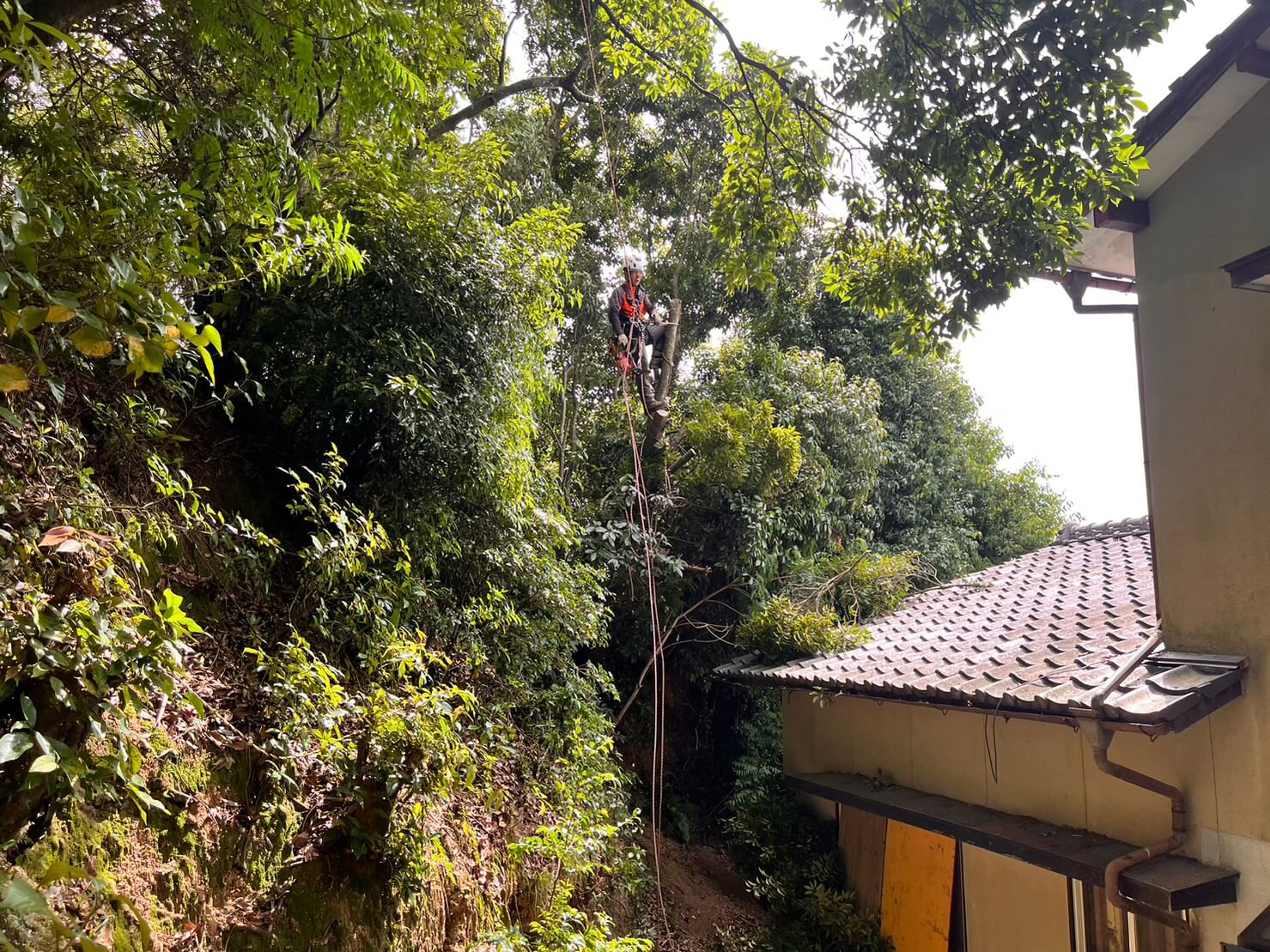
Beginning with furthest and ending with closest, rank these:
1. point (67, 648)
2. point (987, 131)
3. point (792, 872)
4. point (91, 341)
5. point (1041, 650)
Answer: point (792, 872) → point (1041, 650) → point (987, 131) → point (67, 648) → point (91, 341)

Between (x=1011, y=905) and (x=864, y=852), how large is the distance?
6.81 ft

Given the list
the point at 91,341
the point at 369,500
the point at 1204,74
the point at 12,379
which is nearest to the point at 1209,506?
the point at 1204,74

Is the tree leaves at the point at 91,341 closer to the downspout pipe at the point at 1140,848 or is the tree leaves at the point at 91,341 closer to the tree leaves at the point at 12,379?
the tree leaves at the point at 12,379

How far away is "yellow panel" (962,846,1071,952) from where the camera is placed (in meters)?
6.22

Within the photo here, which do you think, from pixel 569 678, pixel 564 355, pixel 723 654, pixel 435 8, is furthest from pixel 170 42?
pixel 723 654

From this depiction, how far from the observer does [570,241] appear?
791 cm

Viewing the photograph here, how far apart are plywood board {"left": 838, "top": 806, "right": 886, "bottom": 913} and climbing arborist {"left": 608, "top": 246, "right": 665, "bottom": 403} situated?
5806 mm

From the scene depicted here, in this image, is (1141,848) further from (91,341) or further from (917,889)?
(91,341)

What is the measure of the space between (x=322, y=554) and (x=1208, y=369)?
5.95 metres

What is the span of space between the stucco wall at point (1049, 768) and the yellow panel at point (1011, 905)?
147 mm

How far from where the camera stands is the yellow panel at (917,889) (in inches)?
293

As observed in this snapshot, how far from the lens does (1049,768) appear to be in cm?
633

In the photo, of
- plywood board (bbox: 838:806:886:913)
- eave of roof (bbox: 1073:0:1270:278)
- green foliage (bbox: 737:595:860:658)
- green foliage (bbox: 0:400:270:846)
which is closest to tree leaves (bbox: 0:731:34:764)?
green foliage (bbox: 0:400:270:846)

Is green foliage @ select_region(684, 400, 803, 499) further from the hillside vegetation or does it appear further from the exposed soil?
the exposed soil
